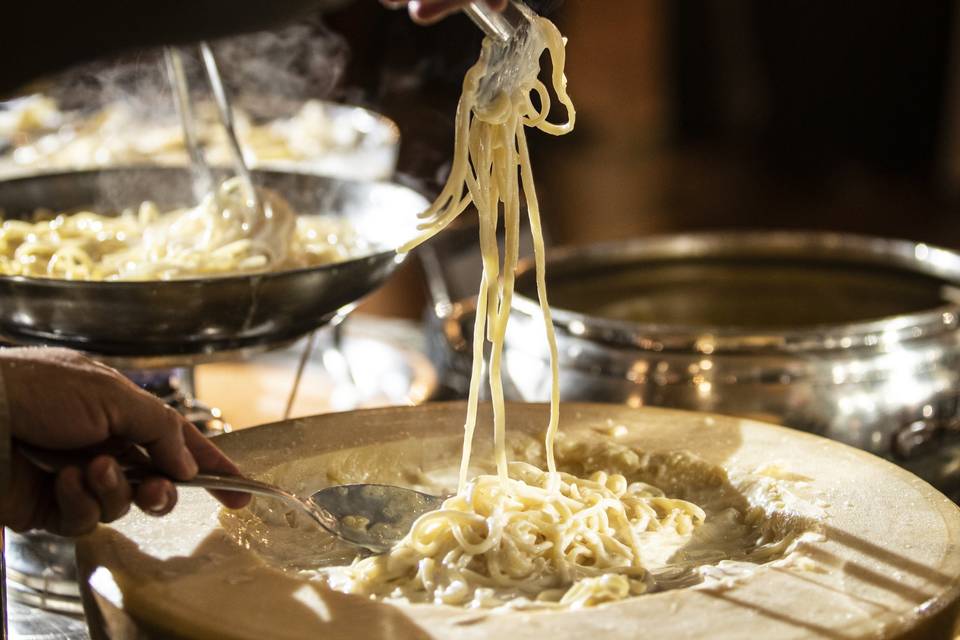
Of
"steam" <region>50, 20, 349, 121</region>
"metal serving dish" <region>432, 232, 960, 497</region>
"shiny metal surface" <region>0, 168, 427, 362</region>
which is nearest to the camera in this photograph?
"shiny metal surface" <region>0, 168, 427, 362</region>

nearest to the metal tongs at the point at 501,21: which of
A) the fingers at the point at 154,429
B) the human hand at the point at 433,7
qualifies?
the human hand at the point at 433,7

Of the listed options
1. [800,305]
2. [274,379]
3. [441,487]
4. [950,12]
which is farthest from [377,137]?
[950,12]

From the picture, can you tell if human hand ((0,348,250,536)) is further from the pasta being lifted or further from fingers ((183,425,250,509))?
the pasta being lifted

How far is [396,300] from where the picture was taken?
6.00 m

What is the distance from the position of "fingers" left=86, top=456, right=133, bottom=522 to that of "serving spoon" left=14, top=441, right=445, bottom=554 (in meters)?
0.03

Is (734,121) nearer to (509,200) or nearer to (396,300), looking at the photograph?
(396,300)

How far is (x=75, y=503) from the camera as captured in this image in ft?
4.82

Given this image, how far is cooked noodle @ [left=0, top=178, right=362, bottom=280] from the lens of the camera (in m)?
2.27

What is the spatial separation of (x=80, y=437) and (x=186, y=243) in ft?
3.08

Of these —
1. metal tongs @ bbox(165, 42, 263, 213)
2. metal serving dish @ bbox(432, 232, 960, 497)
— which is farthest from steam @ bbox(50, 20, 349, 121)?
metal serving dish @ bbox(432, 232, 960, 497)

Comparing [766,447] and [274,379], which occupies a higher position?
[766,447]

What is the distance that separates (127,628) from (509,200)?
0.85 meters

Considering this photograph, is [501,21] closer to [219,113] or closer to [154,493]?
[154,493]

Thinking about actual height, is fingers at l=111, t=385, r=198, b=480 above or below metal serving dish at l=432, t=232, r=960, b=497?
above
